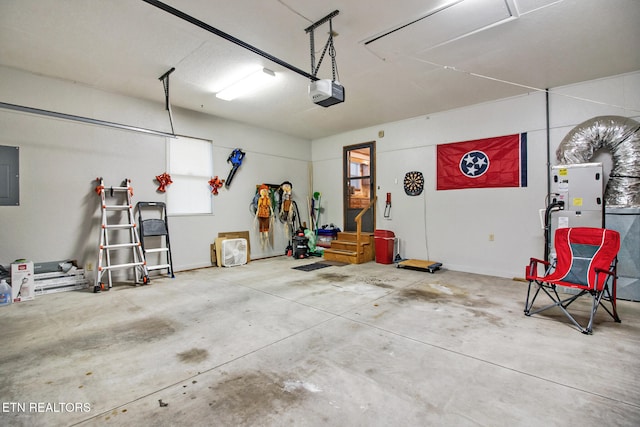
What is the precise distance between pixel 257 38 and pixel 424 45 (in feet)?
6.55

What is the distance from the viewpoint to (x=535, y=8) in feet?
9.18

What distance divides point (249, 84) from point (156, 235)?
10.4 feet

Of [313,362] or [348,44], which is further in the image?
[348,44]

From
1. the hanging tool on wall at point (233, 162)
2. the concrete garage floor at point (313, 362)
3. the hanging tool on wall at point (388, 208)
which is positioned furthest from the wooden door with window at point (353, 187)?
the concrete garage floor at point (313, 362)

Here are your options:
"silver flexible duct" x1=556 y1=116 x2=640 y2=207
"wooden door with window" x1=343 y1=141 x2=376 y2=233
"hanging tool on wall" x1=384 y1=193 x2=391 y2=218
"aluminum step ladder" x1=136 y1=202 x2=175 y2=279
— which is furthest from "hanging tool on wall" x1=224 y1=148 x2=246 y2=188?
"silver flexible duct" x1=556 y1=116 x2=640 y2=207

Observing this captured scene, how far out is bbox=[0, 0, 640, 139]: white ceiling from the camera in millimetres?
2816

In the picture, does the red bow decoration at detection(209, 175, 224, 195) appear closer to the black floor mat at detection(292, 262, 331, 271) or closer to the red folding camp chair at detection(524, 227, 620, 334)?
the black floor mat at detection(292, 262, 331, 271)

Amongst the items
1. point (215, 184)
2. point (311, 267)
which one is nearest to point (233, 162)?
point (215, 184)

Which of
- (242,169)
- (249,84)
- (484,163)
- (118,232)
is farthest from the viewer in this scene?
(242,169)

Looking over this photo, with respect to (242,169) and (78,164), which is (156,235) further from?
(242,169)

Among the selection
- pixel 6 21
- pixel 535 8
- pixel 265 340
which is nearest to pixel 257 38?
pixel 6 21

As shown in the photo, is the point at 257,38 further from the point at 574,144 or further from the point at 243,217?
the point at 574,144

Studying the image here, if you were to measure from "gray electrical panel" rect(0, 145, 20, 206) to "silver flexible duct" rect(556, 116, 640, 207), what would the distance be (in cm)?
808

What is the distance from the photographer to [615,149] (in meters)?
3.97
